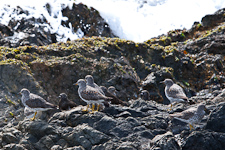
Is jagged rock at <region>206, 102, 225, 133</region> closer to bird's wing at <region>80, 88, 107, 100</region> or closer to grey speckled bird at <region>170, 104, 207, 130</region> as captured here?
grey speckled bird at <region>170, 104, 207, 130</region>

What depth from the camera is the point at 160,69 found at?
2320cm

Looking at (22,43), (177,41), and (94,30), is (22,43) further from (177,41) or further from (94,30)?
(177,41)

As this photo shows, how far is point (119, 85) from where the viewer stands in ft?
67.3

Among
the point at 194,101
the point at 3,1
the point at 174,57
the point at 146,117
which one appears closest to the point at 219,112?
the point at 146,117

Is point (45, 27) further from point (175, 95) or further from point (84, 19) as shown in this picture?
point (175, 95)

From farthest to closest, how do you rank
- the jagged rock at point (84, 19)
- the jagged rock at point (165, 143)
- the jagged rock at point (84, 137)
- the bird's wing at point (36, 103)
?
the jagged rock at point (84, 19) < the bird's wing at point (36, 103) < the jagged rock at point (84, 137) < the jagged rock at point (165, 143)

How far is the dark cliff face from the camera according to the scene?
37.1 ft

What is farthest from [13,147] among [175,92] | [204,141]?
[175,92]

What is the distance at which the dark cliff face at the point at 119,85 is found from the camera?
37.1 ft

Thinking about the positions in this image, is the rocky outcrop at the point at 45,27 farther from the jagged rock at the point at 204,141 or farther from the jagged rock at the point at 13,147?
the jagged rock at the point at 204,141

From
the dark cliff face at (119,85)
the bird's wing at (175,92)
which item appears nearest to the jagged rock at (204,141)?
the dark cliff face at (119,85)

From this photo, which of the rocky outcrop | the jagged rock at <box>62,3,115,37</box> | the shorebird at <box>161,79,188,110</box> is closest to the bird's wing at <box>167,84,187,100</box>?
the shorebird at <box>161,79,188,110</box>

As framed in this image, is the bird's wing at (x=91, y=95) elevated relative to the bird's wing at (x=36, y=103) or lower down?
elevated

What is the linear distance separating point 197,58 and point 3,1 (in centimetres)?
1955
